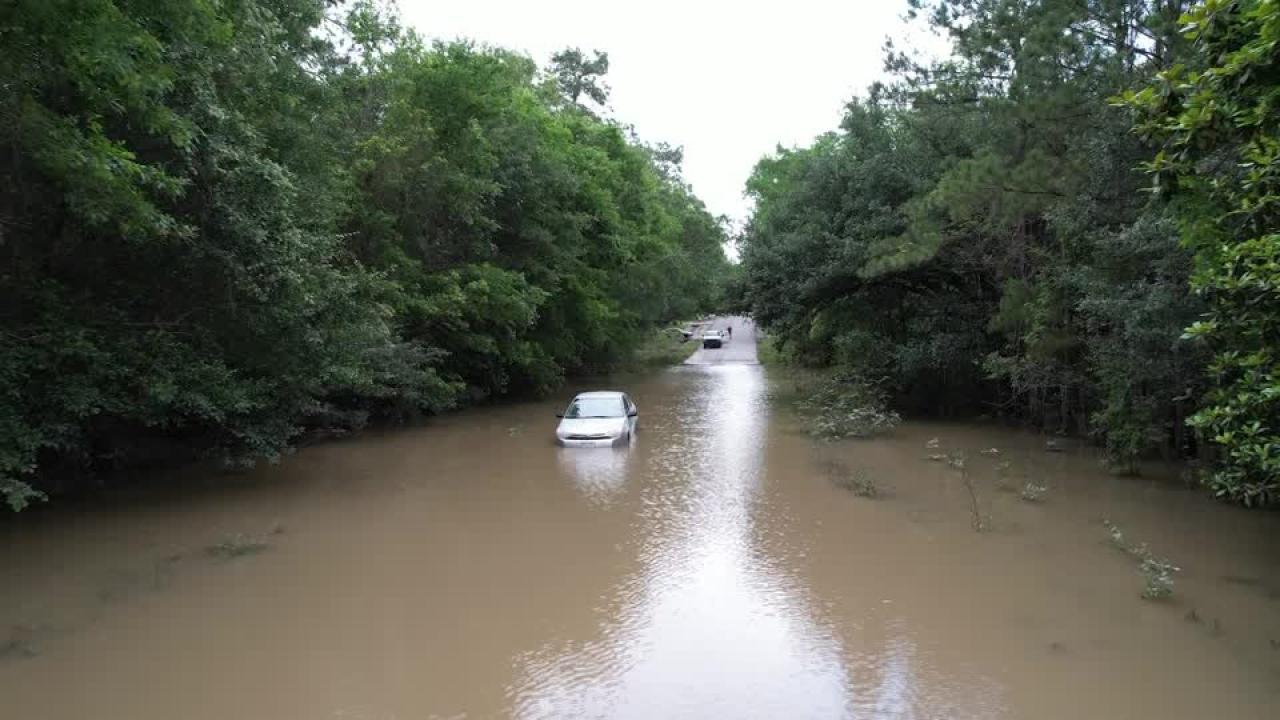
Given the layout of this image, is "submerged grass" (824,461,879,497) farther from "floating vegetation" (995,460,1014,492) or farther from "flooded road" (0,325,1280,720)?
"floating vegetation" (995,460,1014,492)

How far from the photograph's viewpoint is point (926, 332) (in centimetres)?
2258

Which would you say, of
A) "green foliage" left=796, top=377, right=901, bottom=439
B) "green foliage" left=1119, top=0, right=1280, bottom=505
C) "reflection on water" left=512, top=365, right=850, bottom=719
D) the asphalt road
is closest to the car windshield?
"green foliage" left=796, top=377, right=901, bottom=439

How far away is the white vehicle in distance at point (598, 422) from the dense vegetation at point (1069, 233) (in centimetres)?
663

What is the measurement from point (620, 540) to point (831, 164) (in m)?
15.8

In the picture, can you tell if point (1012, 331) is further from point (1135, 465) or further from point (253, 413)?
point (253, 413)

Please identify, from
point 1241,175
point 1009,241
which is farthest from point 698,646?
point 1009,241

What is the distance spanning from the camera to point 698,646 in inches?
298

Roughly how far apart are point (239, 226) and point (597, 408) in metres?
9.36

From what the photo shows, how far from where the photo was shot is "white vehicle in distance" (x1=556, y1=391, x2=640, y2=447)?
17.9 metres

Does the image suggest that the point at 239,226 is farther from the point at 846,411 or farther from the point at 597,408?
the point at 846,411

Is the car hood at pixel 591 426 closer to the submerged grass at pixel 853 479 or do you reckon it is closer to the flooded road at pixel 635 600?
the flooded road at pixel 635 600

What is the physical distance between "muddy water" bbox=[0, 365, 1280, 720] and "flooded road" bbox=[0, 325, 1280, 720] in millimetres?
35

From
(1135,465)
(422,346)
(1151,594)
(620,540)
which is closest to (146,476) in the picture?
(422,346)

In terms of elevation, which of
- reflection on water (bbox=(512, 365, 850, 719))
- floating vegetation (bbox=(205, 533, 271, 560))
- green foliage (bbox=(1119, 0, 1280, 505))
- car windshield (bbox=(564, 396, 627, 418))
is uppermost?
green foliage (bbox=(1119, 0, 1280, 505))
